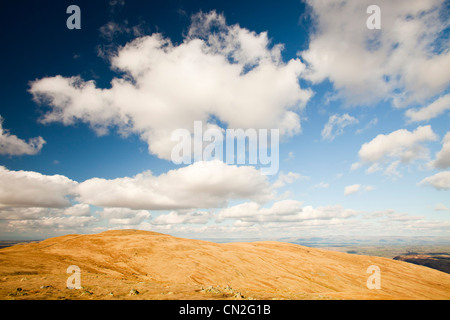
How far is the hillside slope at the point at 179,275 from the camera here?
1886cm

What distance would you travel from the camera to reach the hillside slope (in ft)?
61.9

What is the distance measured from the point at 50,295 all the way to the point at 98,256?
26.3m

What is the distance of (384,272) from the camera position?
54.5 meters

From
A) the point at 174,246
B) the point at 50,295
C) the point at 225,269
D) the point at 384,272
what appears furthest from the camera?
the point at 384,272

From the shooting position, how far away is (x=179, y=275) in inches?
1332

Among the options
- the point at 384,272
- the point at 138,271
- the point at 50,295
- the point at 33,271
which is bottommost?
the point at 384,272
